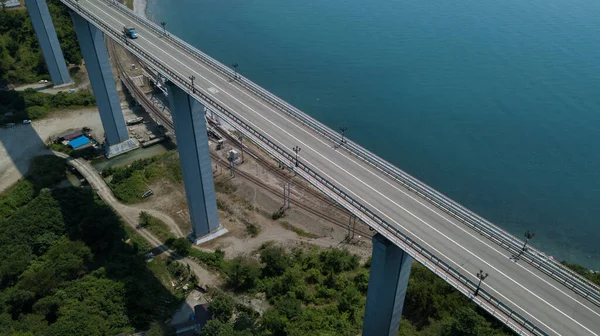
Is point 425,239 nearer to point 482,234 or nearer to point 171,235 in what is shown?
point 482,234

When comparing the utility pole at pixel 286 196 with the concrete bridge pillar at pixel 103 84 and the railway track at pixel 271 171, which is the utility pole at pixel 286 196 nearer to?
the railway track at pixel 271 171

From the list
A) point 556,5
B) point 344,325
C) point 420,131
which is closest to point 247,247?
point 344,325

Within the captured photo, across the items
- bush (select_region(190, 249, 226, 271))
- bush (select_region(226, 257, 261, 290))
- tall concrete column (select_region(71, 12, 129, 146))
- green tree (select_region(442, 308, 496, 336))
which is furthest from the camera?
tall concrete column (select_region(71, 12, 129, 146))

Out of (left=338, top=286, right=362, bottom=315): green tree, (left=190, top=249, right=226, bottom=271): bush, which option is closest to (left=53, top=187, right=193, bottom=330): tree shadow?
(left=190, top=249, right=226, bottom=271): bush

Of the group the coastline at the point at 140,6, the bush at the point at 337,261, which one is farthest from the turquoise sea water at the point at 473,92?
the bush at the point at 337,261

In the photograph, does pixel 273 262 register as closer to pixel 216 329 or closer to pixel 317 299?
pixel 317 299

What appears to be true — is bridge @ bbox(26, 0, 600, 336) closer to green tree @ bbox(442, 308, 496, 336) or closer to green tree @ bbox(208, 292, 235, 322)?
green tree @ bbox(442, 308, 496, 336)

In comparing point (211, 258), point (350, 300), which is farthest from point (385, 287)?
point (211, 258)
